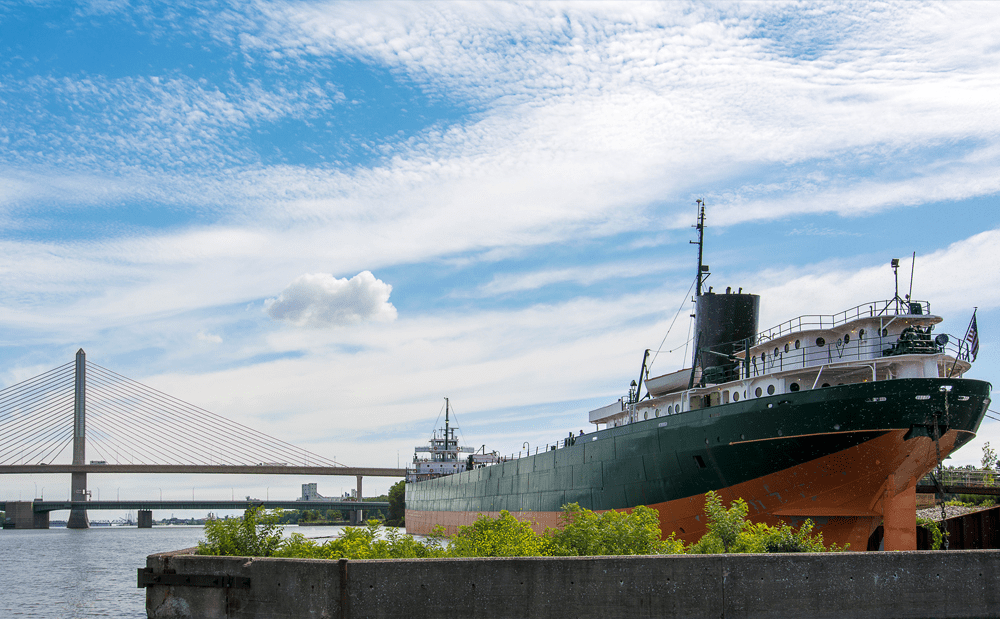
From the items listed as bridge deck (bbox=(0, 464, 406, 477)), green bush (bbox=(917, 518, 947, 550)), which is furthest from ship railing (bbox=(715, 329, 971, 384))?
bridge deck (bbox=(0, 464, 406, 477))

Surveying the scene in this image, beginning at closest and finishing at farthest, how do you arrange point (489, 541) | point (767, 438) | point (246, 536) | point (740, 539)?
point (246, 536), point (489, 541), point (740, 539), point (767, 438)

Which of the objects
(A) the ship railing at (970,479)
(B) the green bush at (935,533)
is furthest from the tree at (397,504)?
(B) the green bush at (935,533)

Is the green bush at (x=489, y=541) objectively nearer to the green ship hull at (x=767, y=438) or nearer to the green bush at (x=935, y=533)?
the green ship hull at (x=767, y=438)

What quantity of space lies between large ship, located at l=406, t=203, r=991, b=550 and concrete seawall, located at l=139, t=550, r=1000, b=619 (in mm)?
11768

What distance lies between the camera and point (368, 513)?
5000 inches

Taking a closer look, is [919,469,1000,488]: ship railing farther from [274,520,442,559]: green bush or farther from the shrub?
[274,520,442,559]: green bush

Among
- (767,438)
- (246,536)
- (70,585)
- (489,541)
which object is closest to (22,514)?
(70,585)

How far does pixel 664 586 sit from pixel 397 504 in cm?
9525

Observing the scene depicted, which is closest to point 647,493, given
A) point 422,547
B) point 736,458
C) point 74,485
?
point 736,458

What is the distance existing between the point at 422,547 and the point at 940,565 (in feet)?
21.8

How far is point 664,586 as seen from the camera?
31.4ft

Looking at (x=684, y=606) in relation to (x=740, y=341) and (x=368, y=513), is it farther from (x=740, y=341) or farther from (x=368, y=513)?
(x=368, y=513)

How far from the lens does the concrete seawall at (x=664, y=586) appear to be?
9.55 m

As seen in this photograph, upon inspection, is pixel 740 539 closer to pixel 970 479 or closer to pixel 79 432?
pixel 970 479
